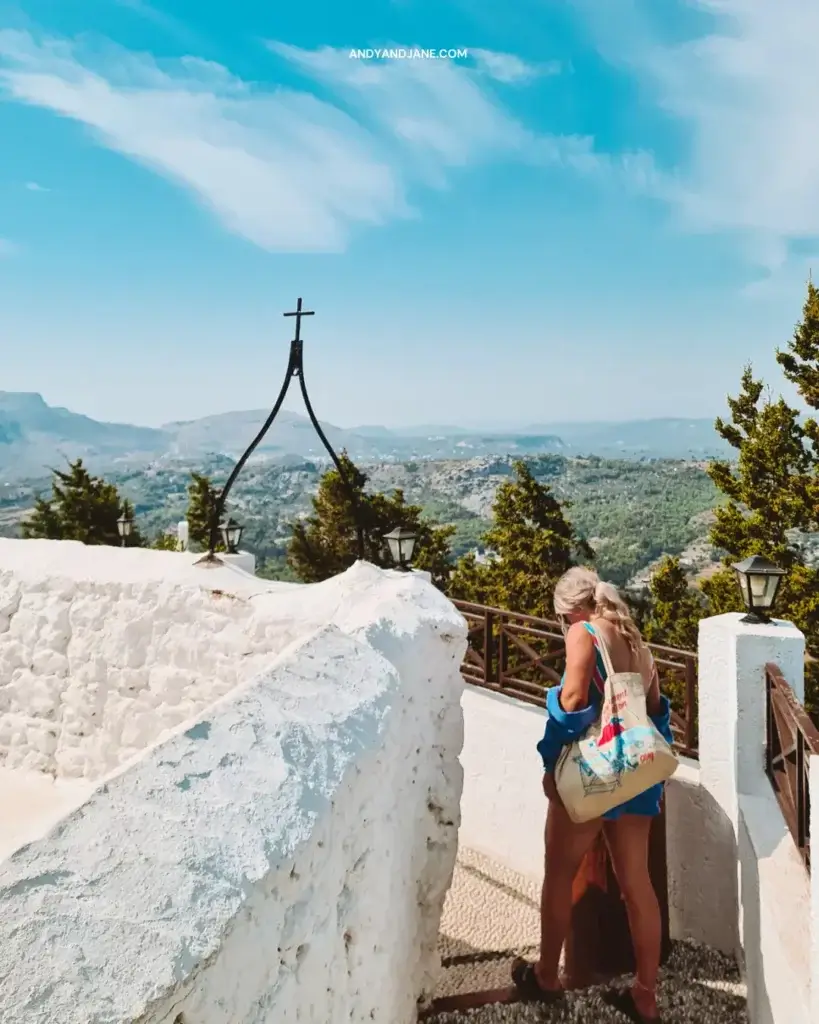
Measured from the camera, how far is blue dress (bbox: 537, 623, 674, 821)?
9.21 ft

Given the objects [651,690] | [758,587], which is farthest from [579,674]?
[758,587]

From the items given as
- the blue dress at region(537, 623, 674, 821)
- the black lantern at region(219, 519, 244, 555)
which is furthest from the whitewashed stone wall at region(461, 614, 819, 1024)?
the black lantern at region(219, 519, 244, 555)

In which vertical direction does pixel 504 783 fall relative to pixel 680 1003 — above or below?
above

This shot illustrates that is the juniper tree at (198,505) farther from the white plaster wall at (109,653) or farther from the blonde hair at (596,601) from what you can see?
the blonde hair at (596,601)

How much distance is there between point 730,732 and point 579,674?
1.60 m

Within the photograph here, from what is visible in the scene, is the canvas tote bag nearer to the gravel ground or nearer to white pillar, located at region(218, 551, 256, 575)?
the gravel ground

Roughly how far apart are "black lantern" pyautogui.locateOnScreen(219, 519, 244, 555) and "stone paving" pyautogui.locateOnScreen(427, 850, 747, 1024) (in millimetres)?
3834

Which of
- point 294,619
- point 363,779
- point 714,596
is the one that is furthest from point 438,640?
point 714,596

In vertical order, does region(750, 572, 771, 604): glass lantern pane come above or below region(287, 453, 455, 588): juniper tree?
above

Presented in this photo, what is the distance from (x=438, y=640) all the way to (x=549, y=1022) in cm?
178

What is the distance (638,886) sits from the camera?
3.05 meters

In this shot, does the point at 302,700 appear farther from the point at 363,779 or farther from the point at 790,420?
the point at 790,420

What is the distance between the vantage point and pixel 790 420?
55.1 ft

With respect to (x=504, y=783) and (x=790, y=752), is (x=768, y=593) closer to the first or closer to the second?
(x=790, y=752)
